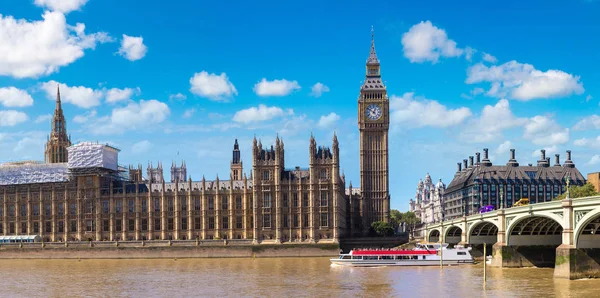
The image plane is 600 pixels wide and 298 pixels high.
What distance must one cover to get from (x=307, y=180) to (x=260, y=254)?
15.3 meters

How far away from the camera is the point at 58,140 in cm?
18325

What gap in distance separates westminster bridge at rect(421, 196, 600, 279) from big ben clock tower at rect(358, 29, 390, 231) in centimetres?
1710

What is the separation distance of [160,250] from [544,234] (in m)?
65.3

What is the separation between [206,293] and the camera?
72938mm

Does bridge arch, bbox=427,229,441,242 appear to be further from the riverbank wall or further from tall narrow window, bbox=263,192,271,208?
tall narrow window, bbox=263,192,271,208

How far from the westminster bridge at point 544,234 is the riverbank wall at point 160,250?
940 inches

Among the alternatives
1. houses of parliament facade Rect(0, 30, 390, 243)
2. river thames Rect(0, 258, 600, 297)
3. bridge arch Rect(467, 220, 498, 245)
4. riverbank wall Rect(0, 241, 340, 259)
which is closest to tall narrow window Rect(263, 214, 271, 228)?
houses of parliament facade Rect(0, 30, 390, 243)

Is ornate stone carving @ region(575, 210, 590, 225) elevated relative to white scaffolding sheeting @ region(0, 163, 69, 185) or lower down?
lower down

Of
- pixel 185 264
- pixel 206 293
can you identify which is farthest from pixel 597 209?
pixel 185 264

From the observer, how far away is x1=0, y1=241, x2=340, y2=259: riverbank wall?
133 meters

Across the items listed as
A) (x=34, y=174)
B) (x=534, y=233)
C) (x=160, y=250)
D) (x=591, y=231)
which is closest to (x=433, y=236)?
(x=160, y=250)

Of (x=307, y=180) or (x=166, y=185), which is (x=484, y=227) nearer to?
(x=307, y=180)

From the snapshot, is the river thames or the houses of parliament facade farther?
the houses of parliament facade

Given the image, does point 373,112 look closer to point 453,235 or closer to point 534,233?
point 453,235
